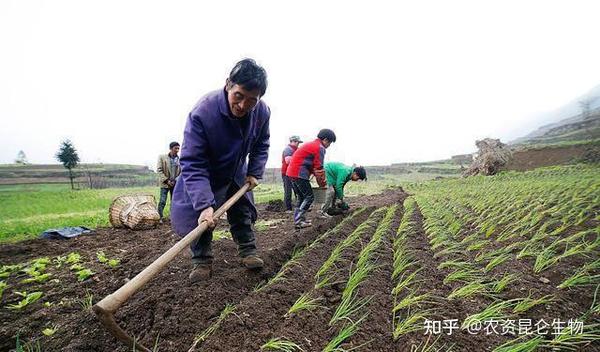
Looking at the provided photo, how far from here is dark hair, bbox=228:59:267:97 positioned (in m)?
2.11

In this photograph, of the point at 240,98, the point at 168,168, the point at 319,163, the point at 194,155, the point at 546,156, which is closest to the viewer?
the point at 240,98

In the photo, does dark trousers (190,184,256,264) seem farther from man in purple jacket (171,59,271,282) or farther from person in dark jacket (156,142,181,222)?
person in dark jacket (156,142,181,222)

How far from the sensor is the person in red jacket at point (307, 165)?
538 cm

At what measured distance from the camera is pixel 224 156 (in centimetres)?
256

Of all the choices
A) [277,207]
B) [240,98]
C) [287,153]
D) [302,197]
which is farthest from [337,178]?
[240,98]

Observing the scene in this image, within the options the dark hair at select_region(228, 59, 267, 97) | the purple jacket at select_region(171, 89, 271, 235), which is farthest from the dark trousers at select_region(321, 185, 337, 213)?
the dark hair at select_region(228, 59, 267, 97)

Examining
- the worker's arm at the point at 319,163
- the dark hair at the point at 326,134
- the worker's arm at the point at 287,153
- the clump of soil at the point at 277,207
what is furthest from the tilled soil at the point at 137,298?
the clump of soil at the point at 277,207

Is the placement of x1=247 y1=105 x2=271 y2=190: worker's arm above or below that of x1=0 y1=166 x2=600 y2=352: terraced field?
above

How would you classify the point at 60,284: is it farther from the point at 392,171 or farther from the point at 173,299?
the point at 392,171

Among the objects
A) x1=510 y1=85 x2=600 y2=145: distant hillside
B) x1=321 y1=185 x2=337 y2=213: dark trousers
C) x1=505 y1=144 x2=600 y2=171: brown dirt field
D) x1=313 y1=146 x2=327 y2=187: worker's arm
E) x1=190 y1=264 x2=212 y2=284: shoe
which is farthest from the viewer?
x1=510 y1=85 x2=600 y2=145: distant hillside

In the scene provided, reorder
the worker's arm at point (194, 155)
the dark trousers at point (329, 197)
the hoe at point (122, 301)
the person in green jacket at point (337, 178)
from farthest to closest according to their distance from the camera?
the dark trousers at point (329, 197)
the person in green jacket at point (337, 178)
the worker's arm at point (194, 155)
the hoe at point (122, 301)

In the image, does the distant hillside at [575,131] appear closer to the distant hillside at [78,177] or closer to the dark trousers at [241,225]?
the dark trousers at [241,225]

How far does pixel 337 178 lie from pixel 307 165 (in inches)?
38.1

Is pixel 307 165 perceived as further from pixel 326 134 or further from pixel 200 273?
pixel 200 273
